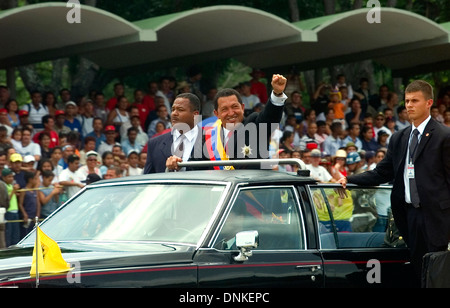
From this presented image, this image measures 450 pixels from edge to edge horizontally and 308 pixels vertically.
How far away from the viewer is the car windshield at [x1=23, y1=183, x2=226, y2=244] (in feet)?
24.1

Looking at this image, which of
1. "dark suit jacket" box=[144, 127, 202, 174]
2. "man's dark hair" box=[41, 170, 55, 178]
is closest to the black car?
"dark suit jacket" box=[144, 127, 202, 174]

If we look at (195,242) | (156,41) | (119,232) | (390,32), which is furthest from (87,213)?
(390,32)

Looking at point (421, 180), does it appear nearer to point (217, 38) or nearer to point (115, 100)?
point (115, 100)

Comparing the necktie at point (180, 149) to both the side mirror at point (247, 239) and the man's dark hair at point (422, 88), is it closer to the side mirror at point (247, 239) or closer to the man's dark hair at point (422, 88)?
the man's dark hair at point (422, 88)

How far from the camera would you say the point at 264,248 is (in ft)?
24.6

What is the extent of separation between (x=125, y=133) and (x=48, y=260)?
1167 centimetres

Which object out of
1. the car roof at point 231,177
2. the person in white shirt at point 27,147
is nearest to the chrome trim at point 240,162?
the car roof at point 231,177

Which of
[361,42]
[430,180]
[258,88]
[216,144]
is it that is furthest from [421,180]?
[361,42]

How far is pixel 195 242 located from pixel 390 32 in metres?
15.0

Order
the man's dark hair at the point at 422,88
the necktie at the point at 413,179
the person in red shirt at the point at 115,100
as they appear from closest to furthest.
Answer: the necktie at the point at 413,179 < the man's dark hair at the point at 422,88 < the person in red shirt at the point at 115,100

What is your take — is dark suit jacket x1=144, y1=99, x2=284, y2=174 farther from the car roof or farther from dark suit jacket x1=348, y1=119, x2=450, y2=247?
dark suit jacket x1=348, y1=119, x2=450, y2=247

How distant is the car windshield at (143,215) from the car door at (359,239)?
3.22 ft

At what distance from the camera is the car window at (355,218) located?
8008 millimetres
